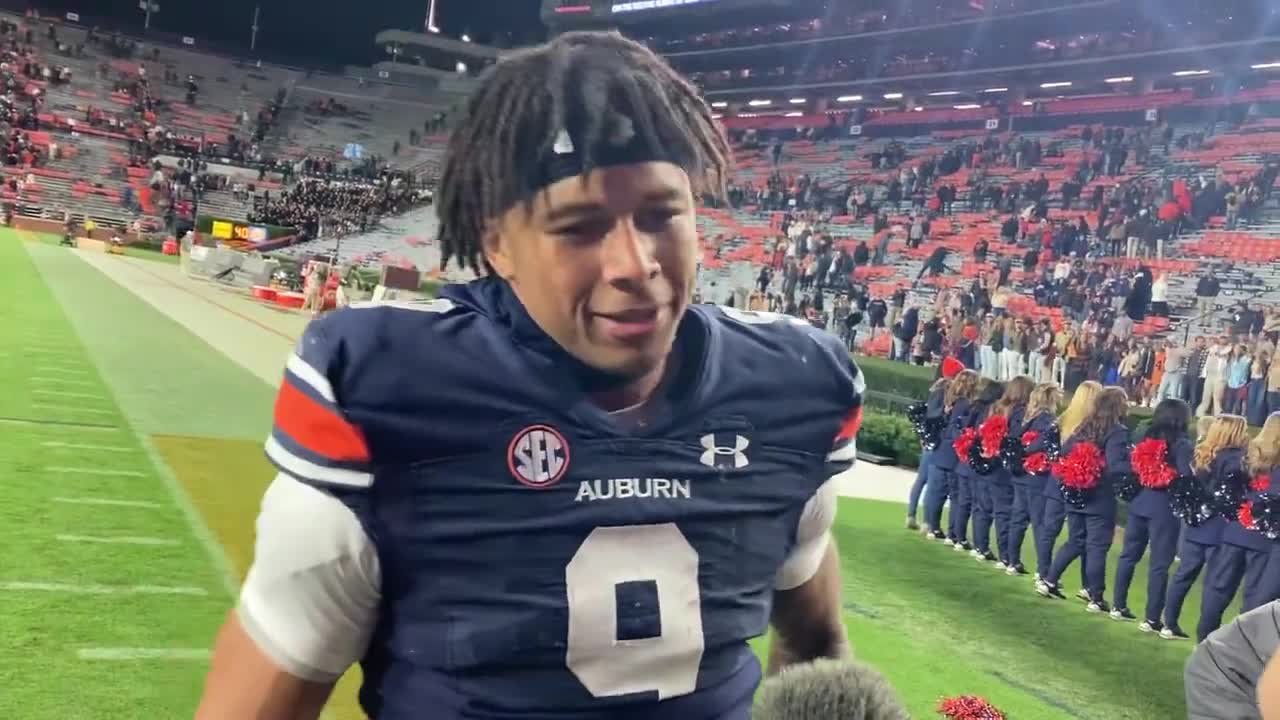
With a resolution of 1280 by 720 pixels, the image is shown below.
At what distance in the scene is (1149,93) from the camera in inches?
460

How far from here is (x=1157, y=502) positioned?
4.57 meters

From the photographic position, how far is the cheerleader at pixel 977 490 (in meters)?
5.55

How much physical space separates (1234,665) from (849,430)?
1.11 meters

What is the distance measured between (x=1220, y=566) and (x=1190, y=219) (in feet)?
19.5

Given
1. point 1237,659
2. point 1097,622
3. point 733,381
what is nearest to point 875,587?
point 1097,622

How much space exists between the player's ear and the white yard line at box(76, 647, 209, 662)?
7.48 feet

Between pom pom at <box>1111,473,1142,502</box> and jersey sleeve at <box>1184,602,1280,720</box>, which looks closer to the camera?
jersey sleeve at <box>1184,602,1280,720</box>

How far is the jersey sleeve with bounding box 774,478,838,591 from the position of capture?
3.52 ft

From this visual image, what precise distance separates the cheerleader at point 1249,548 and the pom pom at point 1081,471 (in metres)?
0.61

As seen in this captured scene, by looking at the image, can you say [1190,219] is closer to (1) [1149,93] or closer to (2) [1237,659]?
(1) [1149,93]

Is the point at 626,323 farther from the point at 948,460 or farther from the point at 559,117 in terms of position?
the point at 948,460

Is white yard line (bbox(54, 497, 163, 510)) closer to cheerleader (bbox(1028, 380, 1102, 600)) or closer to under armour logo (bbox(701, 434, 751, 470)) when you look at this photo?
under armour logo (bbox(701, 434, 751, 470))

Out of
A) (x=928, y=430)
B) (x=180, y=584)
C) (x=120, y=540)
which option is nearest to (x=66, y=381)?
(x=120, y=540)

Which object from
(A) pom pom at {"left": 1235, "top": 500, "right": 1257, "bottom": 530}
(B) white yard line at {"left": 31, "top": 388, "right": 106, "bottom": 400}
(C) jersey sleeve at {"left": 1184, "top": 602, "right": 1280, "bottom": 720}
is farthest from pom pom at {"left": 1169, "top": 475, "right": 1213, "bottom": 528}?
(B) white yard line at {"left": 31, "top": 388, "right": 106, "bottom": 400}
